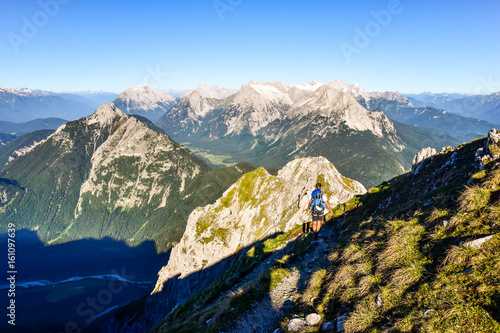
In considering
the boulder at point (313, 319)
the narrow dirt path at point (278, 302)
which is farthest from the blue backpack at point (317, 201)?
the boulder at point (313, 319)

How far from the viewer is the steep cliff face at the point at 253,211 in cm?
8731

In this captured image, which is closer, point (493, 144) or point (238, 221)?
point (493, 144)

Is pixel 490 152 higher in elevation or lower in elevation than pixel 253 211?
higher

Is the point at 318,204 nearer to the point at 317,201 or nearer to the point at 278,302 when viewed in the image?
the point at 317,201

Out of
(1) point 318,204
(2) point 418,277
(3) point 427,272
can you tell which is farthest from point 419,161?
(2) point 418,277

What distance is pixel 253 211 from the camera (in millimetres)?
99688

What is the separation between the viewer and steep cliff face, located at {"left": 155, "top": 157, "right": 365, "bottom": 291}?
286 ft

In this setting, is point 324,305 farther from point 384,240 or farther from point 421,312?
point 384,240

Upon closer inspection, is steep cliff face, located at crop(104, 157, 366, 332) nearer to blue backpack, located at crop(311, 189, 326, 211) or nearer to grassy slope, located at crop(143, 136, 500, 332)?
blue backpack, located at crop(311, 189, 326, 211)

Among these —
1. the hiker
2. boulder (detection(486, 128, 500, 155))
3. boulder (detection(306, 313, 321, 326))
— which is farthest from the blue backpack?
boulder (detection(486, 128, 500, 155))

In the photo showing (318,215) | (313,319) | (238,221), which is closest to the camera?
(313,319)

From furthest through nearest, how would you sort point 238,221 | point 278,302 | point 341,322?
point 238,221 → point 278,302 → point 341,322

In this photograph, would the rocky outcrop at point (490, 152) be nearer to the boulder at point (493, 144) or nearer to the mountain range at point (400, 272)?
the boulder at point (493, 144)

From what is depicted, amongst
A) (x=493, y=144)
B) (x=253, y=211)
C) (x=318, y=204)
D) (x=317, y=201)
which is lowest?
(x=253, y=211)
